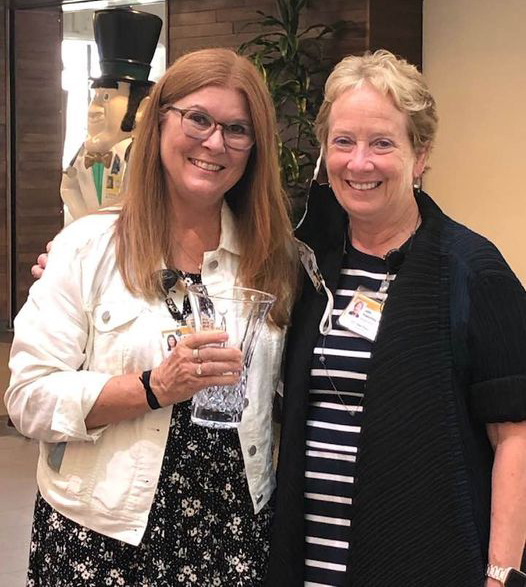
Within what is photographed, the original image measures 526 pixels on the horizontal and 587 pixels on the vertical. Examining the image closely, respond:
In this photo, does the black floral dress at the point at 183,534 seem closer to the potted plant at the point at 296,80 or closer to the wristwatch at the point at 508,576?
the wristwatch at the point at 508,576

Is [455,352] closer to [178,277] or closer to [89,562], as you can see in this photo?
[178,277]

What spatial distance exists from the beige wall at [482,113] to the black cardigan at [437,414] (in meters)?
3.86

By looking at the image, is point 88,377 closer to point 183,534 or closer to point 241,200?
point 183,534

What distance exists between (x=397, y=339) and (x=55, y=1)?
8.21 meters

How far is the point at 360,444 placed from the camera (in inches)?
71.3

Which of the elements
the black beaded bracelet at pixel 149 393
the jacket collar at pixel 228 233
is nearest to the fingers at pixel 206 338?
the black beaded bracelet at pixel 149 393

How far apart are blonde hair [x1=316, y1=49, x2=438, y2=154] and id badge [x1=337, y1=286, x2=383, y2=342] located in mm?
324

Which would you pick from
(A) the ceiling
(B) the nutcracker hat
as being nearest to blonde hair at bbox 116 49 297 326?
(B) the nutcracker hat

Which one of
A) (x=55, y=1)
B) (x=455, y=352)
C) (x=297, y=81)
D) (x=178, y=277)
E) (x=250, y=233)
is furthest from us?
(x=55, y=1)

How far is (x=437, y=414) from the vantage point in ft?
5.86

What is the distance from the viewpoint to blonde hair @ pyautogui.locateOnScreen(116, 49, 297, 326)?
75.0 inches

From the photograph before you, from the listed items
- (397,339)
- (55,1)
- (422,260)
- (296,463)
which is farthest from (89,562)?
(55,1)

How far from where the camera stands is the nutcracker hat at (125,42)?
3.81 m

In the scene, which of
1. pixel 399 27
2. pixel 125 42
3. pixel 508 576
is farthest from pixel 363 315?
pixel 399 27
